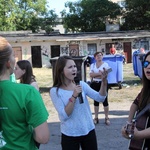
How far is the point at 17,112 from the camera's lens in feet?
6.51

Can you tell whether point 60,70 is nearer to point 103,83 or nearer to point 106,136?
point 103,83

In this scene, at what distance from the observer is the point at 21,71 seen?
14.7ft

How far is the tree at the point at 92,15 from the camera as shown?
49500 mm

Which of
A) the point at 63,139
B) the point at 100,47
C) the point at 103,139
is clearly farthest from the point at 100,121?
the point at 100,47

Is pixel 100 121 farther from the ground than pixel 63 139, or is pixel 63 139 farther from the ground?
pixel 63 139

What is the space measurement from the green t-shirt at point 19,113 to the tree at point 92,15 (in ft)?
154

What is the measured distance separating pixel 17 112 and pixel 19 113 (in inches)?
0.6

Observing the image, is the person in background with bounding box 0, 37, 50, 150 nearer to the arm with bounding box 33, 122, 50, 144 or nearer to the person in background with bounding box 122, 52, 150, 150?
the arm with bounding box 33, 122, 50, 144

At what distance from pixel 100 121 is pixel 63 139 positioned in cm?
437

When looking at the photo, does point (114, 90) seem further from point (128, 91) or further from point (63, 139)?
point (63, 139)

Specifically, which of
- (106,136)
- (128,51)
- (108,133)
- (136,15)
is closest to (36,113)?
(106,136)

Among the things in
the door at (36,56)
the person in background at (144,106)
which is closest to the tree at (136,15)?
the door at (36,56)

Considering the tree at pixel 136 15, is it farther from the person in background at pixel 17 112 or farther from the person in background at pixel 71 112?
the person in background at pixel 17 112

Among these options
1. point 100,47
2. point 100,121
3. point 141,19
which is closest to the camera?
point 100,121
